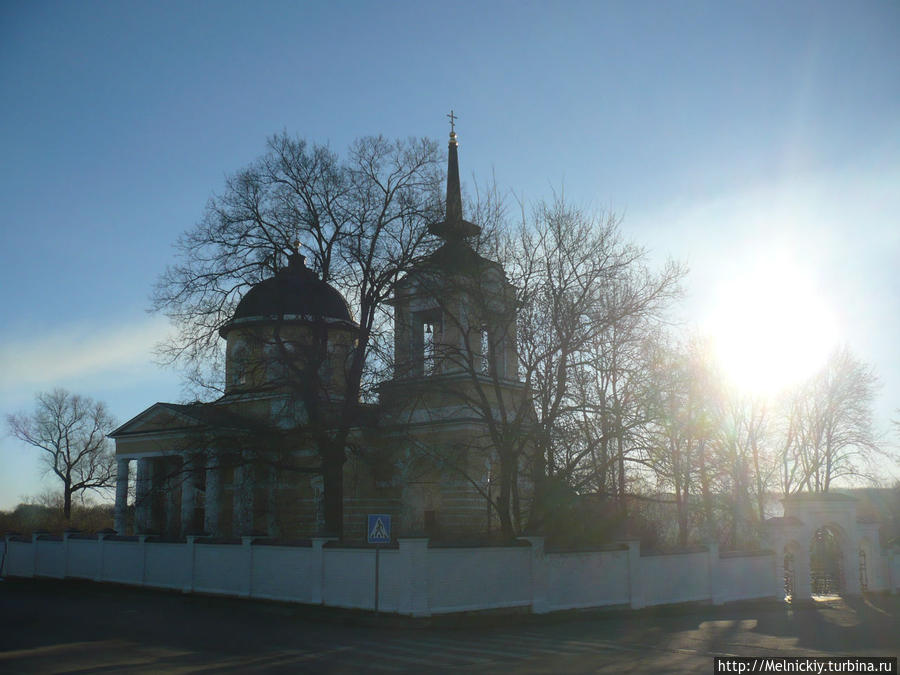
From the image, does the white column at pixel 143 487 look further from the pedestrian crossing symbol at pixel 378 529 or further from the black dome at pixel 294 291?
the pedestrian crossing symbol at pixel 378 529

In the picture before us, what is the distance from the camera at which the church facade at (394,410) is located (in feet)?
73.5

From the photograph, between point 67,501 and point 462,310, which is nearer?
point 462,310

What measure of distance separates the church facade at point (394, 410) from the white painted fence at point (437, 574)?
6.94 feet

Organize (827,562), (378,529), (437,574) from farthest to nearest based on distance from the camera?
(827,562) → (437,574) → (378,529)

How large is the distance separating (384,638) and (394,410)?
859 centimetres

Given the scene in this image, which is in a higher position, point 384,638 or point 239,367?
point 239,367

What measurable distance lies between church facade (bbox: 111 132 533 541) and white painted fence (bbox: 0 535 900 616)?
2116mm

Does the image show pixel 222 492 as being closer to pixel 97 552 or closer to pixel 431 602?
pixel 97 552

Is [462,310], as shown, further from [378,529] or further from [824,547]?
[824,547]

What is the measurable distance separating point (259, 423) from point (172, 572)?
5887mm

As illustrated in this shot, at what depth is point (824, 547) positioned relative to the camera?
105ft

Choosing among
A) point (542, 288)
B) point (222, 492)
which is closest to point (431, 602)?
point (542, 288)

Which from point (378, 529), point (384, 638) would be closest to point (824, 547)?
point (378, 529)

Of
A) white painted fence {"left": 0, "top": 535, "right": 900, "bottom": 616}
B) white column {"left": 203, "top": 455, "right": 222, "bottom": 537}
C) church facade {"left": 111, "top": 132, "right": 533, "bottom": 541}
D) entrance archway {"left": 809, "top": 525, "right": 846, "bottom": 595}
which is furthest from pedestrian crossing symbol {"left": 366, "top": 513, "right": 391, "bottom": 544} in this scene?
white column {"left": 203, "top": 455, "right": 222, "bottom": 537}
